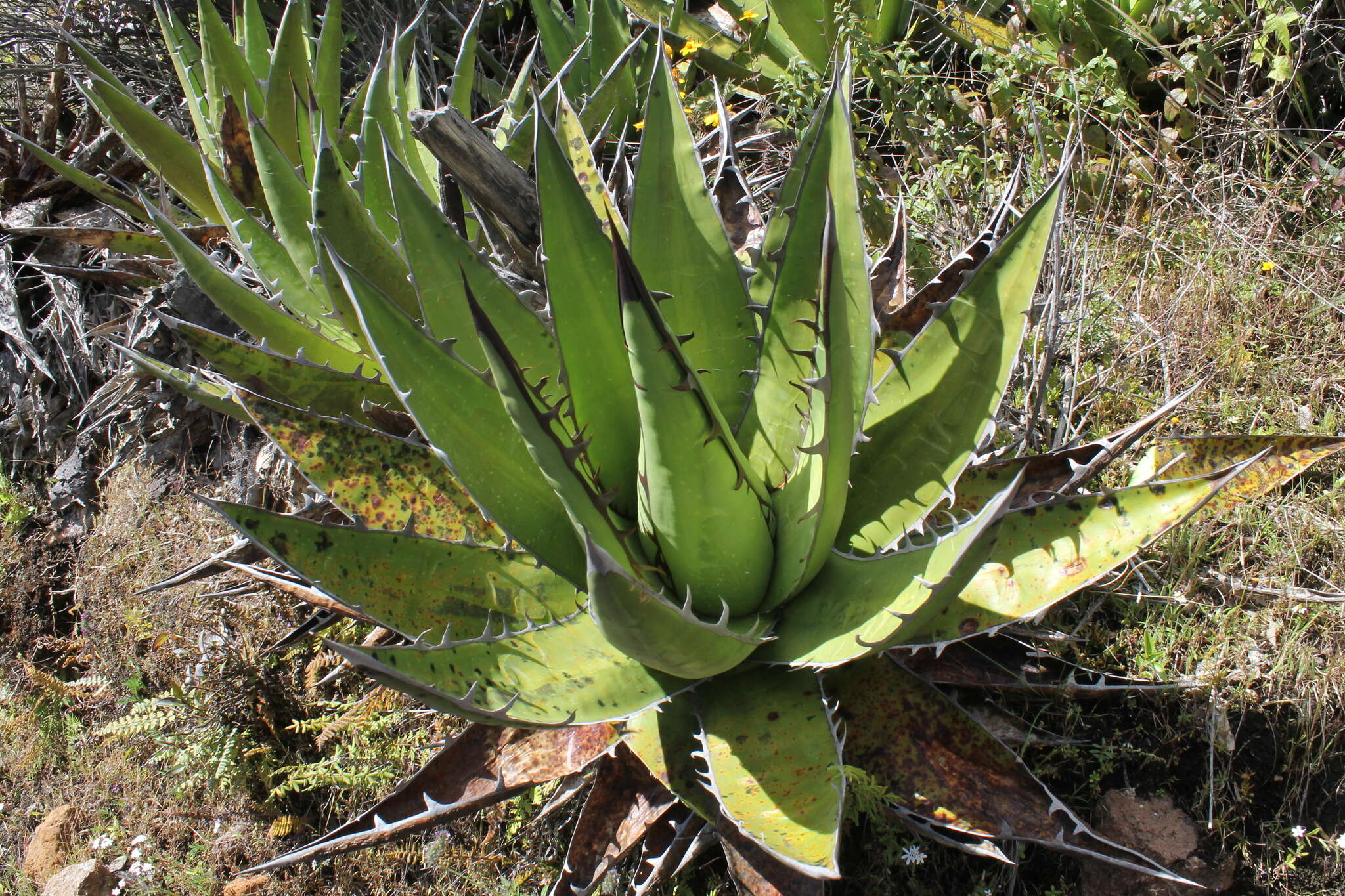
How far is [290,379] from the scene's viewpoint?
175 centimetres

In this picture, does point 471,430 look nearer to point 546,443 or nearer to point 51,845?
point 546,443

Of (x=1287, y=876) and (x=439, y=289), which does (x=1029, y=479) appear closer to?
(x=1287, y=876)

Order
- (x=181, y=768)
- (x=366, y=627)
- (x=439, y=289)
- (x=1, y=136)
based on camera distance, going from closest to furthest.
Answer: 1. (x=439, y=289)
2. (x=366, y=627)
3. (x=181, y=768)
4. (x=1, y=136)

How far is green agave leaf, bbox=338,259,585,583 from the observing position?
4.11ft

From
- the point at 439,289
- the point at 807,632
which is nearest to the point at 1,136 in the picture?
the point at 439,289

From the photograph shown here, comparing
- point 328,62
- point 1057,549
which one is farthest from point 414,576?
point 328,62

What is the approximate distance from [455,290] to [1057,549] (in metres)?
1.03

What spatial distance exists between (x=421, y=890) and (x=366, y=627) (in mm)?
629

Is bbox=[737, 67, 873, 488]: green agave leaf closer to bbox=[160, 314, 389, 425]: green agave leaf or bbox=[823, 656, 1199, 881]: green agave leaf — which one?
bbox=[823, 656, 1199, 881]: green agave leaf

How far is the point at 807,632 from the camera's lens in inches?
54.1

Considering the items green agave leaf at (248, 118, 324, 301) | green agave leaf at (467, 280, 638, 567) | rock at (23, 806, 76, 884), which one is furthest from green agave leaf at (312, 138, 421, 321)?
rock at (23, 806, 76, 884)

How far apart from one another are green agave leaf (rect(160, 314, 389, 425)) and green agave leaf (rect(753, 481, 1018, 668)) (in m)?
0.92

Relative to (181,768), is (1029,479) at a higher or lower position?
higher

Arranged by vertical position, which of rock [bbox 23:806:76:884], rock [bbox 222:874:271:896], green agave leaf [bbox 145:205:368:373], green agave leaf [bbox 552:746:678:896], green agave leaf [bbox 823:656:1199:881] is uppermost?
green agave leaf [bbox 145:205:368:373]
